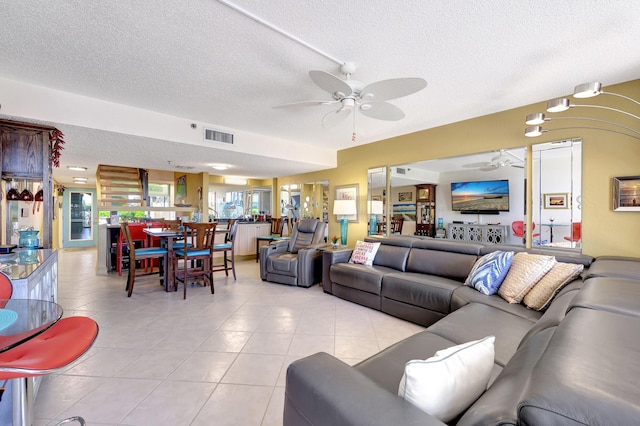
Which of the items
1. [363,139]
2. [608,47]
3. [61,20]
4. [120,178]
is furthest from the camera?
[120,178]

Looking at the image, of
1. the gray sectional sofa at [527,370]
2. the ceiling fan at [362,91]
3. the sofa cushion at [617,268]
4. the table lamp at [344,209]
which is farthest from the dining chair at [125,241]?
the sofa cushion at [617,268]

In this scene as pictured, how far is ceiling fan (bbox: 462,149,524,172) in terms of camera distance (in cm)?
325

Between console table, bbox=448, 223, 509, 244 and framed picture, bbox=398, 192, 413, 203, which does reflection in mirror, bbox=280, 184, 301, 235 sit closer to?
framed picture, bbox=398, 192, 413, 203

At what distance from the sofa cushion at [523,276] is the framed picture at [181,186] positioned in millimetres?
7663

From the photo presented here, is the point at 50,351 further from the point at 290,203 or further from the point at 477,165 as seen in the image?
the point at 290,203

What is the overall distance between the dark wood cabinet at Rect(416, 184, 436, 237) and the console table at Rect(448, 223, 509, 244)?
29 cm

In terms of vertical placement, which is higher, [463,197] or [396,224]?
[463,197]

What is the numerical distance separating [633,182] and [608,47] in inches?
52.0

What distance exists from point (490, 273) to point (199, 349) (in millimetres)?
2772

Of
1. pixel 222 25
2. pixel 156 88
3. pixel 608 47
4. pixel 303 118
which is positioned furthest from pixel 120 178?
pixel 608 47

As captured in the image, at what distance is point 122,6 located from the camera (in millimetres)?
1660

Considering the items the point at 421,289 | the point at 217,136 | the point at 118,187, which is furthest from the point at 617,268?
the point at 118,187

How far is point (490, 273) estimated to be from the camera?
2.57m

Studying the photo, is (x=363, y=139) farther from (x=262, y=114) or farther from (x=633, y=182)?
(x=633, y=182)
